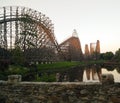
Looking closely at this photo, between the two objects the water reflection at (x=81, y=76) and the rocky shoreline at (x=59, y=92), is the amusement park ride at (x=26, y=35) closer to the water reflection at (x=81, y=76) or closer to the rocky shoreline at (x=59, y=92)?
the water reflection at (x=81, y=76)

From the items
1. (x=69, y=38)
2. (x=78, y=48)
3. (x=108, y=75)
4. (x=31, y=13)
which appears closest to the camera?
(x=108, y=75)

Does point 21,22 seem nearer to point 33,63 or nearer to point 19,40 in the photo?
point 19,40

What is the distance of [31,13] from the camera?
148 ft

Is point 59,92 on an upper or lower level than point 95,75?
lower

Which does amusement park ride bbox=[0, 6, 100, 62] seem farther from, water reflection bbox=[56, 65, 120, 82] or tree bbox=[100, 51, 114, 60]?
tree bbox=[100, 51, 114, 60]

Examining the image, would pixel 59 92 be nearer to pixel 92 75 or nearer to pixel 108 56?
pixel 92 75

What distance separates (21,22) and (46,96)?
31034mm

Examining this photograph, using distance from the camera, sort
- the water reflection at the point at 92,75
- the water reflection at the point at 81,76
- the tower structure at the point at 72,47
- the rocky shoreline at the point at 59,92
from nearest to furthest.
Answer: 1. the rocky shoreline at the point at 59,92
2. the water reflection at the point at 81,76
3. the water reflection at the point at 92,75
4. the tower structure at the point at 72,47

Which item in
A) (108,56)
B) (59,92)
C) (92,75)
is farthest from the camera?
(108,56)

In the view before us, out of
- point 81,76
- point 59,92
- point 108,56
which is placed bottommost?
point 59,92

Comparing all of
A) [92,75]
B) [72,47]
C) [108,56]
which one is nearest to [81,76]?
[92,75]

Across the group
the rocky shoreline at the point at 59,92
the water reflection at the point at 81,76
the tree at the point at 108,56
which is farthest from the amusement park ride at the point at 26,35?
the tree at the point at 108,56

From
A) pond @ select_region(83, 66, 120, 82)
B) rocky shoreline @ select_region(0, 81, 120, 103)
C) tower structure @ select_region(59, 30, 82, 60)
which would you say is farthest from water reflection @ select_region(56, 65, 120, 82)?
tower structure @ select_region(59, 30, 82, 60)

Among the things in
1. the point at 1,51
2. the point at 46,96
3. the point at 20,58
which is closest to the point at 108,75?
the point at 46,96
